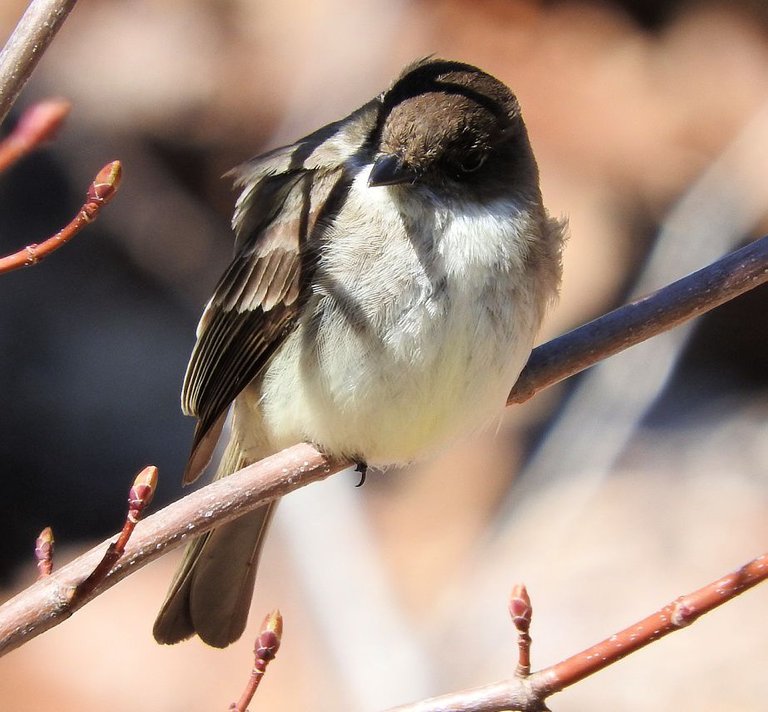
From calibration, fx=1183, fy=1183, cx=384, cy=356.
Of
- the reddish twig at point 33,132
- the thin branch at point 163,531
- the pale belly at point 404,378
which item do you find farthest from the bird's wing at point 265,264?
the reddish twig at point 33,132

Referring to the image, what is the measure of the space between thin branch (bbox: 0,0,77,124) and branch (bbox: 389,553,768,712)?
3.16ft

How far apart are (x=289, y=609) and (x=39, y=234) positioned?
1.76 meters

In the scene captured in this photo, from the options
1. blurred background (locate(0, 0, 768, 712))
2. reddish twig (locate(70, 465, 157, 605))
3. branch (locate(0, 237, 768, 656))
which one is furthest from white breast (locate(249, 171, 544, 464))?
blurred background (locate(0, 0, 768, 712))

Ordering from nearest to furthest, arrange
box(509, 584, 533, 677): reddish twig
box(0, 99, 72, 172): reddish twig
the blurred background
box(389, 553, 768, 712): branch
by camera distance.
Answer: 1. box(0, 99, 72, 172): reddish twig
2. box(389, 553, 768, 712): branch
3. box(509, 584, 533, 677): reddish twig
4. the blurred background

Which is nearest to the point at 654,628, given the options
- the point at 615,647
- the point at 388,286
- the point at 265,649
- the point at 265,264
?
the point at 615,647

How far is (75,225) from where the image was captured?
4.54 feet

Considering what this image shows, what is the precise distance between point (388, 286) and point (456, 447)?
1.83 metres

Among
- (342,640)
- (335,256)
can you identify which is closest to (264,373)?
(335,256)

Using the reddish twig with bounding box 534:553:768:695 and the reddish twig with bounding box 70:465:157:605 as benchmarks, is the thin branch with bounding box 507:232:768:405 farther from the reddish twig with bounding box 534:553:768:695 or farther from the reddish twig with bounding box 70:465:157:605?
the reddish twig with bounding box 70:465:157:605

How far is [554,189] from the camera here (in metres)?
5.04

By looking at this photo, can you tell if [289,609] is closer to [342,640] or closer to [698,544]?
[342,640]

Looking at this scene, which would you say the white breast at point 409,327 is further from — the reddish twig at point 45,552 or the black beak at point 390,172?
the reddish twig at point 45,552

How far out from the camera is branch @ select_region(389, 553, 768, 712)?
55.2 inches

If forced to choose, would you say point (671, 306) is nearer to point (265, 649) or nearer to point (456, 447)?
point (265, 649)
